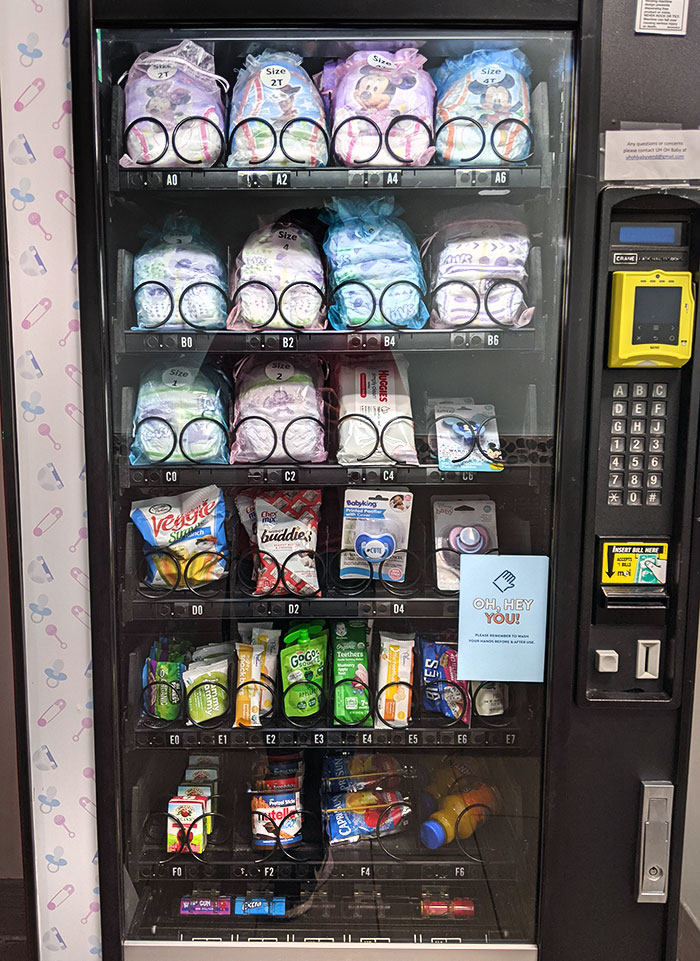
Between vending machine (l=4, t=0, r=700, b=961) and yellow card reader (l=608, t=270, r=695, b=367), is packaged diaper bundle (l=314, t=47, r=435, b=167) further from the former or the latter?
yellow card reader (l=608, t=270, r=695, b=367)

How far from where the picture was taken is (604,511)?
135 cm

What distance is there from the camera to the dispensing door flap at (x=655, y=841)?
139cm

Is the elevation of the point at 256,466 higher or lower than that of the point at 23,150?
lower

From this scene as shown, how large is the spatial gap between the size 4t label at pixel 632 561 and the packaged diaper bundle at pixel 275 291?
70cm

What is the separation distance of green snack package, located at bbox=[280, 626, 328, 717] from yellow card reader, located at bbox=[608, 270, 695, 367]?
0.84m

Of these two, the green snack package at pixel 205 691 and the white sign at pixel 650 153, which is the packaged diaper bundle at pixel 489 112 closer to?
the white sign at pixel 650 153

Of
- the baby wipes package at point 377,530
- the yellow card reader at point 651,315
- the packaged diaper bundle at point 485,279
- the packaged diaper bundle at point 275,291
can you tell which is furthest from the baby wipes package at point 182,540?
the yellow card reader at point 651,315

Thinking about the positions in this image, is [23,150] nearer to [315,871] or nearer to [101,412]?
[101,412]

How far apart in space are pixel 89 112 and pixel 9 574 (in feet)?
2.74

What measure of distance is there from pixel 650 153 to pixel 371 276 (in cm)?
53

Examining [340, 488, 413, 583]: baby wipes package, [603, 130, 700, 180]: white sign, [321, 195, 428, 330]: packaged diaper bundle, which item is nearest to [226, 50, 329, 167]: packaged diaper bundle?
[321, 195, 428, 330]: packaged diaper bundle

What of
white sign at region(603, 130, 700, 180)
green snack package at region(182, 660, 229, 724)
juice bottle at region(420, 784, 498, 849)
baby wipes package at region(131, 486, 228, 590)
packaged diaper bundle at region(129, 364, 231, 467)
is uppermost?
white sign at region(603, 130, 700, 180)

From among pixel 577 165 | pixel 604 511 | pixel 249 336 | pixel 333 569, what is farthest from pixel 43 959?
pixel 577 165

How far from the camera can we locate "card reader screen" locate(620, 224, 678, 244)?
1.29 meters
